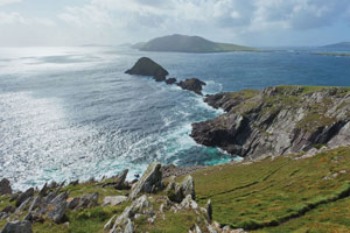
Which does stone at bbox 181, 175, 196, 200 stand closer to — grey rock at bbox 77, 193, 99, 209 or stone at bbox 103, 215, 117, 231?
grey rock at bbox 77, 193, 99, 209

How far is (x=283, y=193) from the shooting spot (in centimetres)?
4694

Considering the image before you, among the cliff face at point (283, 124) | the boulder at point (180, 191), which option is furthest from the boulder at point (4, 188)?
the cliff face at point (283, 124)

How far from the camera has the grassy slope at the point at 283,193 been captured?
35.2 m

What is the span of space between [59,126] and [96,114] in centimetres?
2142

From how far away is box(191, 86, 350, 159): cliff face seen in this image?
98.9 meters

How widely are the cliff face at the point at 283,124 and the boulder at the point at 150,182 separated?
6427 cm

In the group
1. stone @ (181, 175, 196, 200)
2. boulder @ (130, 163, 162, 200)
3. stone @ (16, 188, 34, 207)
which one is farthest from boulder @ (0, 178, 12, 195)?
stone @ (181, 175, 196, 200)

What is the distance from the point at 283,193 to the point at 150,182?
1967 centimetres

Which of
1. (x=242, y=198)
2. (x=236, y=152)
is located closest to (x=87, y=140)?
(x=236, y=152)

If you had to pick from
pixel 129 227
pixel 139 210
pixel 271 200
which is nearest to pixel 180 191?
pixel 139 210

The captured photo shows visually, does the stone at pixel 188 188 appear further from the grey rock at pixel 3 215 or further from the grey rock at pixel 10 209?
the grey rock at pixel 10 209

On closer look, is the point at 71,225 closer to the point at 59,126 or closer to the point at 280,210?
the point at 280,210

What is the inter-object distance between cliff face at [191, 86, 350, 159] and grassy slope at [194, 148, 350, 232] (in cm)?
2844

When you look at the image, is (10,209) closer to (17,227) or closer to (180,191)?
(17,227)
